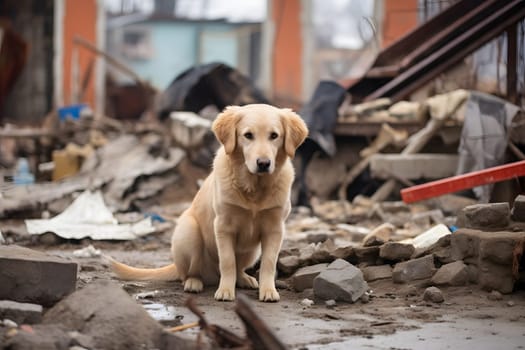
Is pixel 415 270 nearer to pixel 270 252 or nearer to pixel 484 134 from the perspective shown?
pixel 270 252

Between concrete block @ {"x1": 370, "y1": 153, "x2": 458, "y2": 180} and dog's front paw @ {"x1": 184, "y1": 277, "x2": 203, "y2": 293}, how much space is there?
5120mm

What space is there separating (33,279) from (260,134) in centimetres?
161

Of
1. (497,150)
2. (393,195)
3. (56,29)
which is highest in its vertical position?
(56,29)

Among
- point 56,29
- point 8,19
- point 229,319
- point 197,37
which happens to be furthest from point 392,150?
point 197,37

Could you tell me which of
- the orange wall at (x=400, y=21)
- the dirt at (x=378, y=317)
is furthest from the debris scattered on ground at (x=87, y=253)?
the orange wall at (x=400, y=21)

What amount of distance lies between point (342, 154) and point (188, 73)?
350cm

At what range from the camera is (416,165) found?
10375mm

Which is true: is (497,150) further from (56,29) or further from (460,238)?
(56,29)

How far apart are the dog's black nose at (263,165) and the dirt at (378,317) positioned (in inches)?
33.0

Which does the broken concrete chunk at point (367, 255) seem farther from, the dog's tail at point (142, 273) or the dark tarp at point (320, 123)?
the dark tarp at point (320, 123)

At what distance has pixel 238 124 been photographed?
5352mm

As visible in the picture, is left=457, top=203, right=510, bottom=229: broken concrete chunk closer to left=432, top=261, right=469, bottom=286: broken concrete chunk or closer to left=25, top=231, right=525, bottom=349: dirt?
left=432, top=261, right=469, bottom=286: broken concrete chunk

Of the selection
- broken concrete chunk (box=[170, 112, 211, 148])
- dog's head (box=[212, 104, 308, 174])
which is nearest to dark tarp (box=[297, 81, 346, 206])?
broken concrete chunk (box=[170, 112, 211, 148])

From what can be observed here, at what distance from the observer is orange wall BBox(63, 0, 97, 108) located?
64.8 feet
